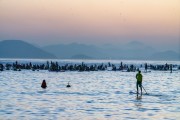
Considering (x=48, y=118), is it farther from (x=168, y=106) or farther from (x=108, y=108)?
(x=168, y=106)

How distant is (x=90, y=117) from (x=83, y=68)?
77708mm

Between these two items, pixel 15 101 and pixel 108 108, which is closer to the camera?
pixel 108 108

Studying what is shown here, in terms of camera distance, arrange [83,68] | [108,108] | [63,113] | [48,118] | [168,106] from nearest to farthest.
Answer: [48,118] → [63,113] → [108,108] → [168,106] → [83,68]

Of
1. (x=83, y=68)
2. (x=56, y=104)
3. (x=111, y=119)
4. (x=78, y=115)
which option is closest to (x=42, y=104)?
(x=56, y=104)

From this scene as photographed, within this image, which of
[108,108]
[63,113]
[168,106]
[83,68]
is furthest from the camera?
[83,68]

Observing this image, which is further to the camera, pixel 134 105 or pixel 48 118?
pixel 134 105

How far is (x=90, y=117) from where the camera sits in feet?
69.9

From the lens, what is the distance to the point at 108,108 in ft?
83.4

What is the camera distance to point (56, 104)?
26.9 meters

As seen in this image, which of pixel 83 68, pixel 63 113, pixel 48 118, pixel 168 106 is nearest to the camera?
pixel 48 118

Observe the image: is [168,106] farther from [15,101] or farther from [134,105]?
[15,101]

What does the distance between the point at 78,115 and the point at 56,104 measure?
5124 mm

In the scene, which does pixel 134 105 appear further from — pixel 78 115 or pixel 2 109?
pixel 2 109

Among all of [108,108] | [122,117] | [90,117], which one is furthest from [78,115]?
[108,108]
